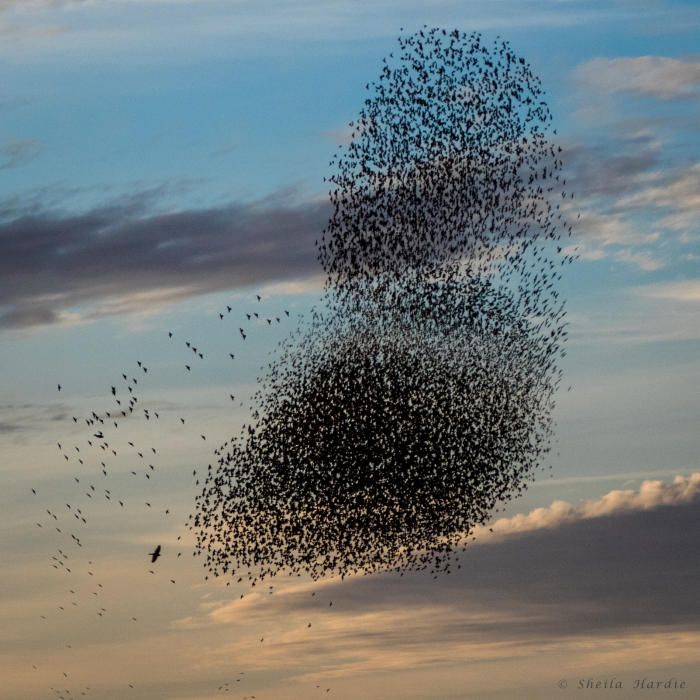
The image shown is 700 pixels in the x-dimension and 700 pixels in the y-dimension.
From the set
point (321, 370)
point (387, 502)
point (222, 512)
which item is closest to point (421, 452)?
point (387, 502)

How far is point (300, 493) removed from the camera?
176 feet

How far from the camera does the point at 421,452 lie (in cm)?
5278

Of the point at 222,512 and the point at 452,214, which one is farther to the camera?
the point at 222,512

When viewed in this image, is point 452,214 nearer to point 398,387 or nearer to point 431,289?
point 431,289

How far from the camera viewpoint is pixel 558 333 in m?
50.0

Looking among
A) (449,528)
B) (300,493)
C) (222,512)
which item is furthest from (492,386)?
(222,512)

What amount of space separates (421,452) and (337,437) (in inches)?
157

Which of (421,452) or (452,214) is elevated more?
(452,214)

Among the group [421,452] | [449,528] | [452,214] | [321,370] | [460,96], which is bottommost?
[449,528]

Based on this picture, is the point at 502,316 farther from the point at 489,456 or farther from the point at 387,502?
the point at 387,502

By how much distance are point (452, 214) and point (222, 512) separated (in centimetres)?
1767

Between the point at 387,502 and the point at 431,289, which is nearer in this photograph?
the point at 431,289

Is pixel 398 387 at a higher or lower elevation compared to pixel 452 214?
lower

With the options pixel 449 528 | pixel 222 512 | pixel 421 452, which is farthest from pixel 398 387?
pixel 222 512
